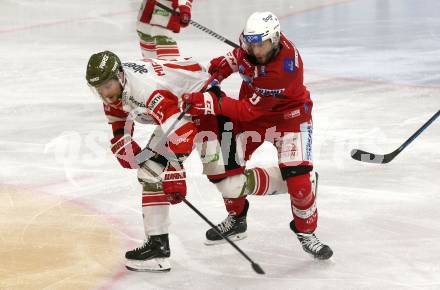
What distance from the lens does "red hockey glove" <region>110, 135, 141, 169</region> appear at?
4344 millimetres

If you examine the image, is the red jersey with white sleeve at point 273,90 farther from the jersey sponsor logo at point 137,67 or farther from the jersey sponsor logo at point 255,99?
the jersey sponsor logo at point 137,67

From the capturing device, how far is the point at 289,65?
424 centimetres

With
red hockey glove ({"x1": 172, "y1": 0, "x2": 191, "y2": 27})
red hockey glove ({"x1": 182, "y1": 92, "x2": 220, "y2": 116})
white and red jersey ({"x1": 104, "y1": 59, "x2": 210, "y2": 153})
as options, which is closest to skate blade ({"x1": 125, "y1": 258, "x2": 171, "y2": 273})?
white and red jersey ({"x1": 104, "y1": 59, "x2": 210, "y2": 153})

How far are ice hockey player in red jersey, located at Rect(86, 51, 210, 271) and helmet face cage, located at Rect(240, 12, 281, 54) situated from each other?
0.41 metres

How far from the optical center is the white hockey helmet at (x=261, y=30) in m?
4.15

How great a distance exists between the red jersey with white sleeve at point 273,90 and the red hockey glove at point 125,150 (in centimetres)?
48

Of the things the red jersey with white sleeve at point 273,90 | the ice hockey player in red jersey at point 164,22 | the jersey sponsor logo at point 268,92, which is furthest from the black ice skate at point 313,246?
the ice hockey player in red jersey at point 164,22

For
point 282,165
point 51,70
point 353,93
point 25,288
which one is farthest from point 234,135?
point 51,70

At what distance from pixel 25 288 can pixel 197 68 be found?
4.45ft

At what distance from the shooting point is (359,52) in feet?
30.3

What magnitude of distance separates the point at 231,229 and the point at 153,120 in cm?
84

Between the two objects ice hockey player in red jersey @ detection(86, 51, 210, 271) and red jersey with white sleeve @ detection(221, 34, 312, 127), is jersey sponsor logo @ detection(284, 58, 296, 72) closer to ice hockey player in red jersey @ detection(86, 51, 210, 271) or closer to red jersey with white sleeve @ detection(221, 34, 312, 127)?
red jersey with white sleeve @ detection(221, 34, 312, 127)

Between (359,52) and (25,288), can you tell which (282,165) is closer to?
(25,288)

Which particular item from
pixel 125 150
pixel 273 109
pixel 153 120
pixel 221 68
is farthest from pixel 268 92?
pixel 125 150
